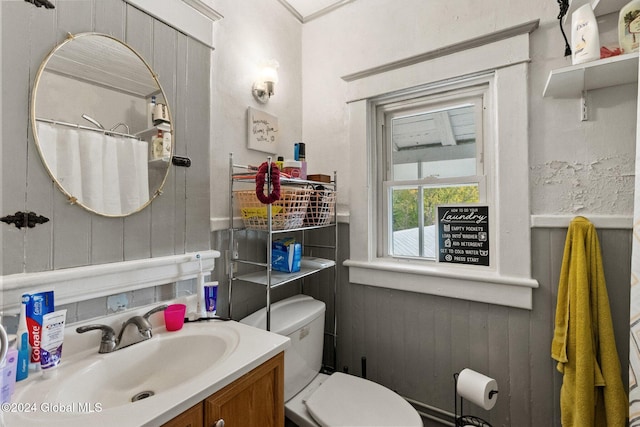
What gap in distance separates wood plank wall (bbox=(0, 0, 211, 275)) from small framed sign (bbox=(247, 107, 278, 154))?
0.81 feet

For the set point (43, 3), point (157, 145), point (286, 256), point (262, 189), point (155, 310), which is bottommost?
point (155, 310)

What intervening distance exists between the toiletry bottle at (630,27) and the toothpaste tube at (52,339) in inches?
76.1

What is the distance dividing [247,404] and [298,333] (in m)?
0.51

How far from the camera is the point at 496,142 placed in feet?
4.41

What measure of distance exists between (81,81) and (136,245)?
55cm

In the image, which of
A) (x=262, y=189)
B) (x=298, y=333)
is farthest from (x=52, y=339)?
(x=298, y=333)

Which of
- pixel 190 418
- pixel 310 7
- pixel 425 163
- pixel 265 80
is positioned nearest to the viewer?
pixel 190 418

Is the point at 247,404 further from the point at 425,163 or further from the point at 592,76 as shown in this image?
the point at 592,76

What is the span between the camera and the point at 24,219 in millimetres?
818

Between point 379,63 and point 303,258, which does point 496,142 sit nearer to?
point 379,63

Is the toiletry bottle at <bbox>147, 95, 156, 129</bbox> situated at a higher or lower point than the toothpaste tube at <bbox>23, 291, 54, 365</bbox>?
higher

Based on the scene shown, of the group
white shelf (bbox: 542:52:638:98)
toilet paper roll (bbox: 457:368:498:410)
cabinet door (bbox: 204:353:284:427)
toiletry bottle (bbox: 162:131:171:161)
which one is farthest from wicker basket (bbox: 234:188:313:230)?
white shelf (bbox: 542:52:638:98)

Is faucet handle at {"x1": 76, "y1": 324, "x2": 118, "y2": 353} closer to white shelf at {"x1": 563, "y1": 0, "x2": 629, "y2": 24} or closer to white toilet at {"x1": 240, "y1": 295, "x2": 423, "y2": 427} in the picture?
white toilet at {"x1": 240, "y1": 295, "x2": 423, "y2": 427}

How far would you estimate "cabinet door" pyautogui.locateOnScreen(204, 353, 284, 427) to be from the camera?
77 cm
